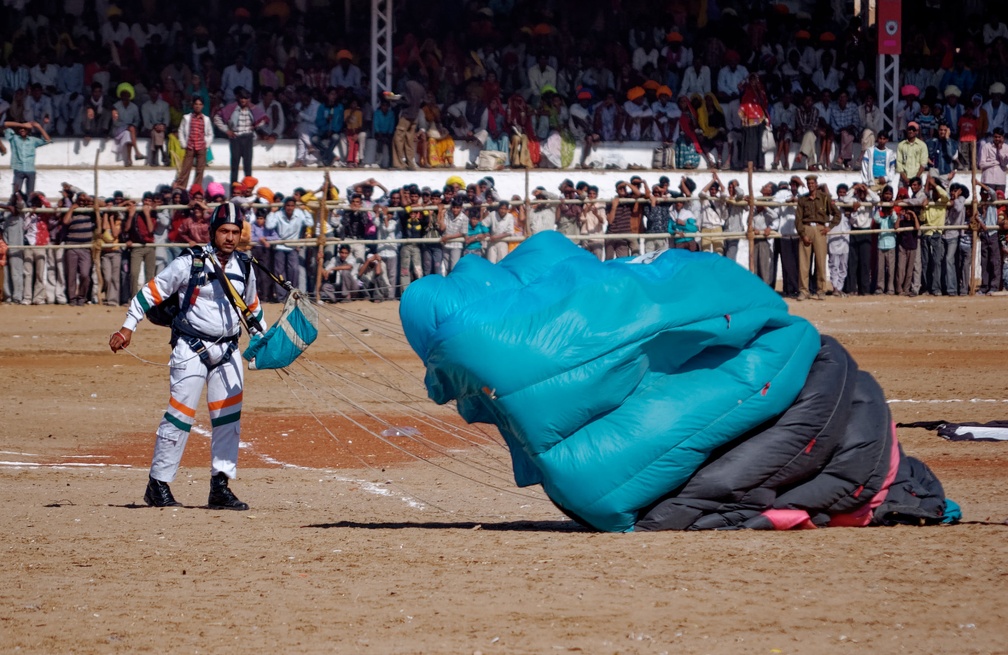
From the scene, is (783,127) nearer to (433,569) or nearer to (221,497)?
Answer: (221,497)

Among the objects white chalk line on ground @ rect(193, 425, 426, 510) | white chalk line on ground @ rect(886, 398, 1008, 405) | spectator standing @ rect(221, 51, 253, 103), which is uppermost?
spectator standing @ rect(221, 51, 253, 103)

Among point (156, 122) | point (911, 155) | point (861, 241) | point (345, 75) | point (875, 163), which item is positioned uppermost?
point (345, 75)

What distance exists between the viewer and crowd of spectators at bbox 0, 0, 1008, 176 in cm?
2250

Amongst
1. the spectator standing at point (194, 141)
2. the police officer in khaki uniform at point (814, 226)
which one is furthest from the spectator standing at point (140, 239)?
the police officer in khaki uniform at point (814, 226)

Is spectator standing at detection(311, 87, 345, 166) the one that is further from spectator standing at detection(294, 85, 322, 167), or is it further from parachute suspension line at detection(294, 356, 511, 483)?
parachute suspension line at detection(294, 356, 511, 483)

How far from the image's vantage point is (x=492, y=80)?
23594 mm

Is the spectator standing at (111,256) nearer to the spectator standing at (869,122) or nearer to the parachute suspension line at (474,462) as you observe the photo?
the parachute suspension line at (474,462)

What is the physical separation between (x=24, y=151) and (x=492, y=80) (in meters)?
8.10

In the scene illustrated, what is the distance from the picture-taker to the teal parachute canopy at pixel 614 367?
696 centimetres

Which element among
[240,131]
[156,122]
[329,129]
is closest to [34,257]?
[240,131]

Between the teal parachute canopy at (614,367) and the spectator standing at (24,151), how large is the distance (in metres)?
15.2

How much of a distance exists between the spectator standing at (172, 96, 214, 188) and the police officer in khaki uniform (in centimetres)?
939

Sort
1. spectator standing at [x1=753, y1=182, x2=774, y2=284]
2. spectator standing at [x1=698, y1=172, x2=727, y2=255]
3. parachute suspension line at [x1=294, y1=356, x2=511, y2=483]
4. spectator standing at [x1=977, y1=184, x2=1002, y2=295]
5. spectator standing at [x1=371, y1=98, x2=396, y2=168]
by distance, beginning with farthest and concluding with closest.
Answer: spectator standing at [x1=371, y1=98, x2=396, y2=168]
spectator standing at [x1=977, y1=184, x2=1002, y2=295]
spectator standing at [x1=753, y1=182, x2=774, y2=284]
spectator standing at [x1=698, y1=172, x2=727, y2=255]
parachute suspension line at [x1=294, y1=356, x2=511, y2=483]

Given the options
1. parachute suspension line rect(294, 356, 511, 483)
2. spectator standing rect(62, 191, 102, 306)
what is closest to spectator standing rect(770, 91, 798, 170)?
spectator standing rect(62, 191, 102, 306)
